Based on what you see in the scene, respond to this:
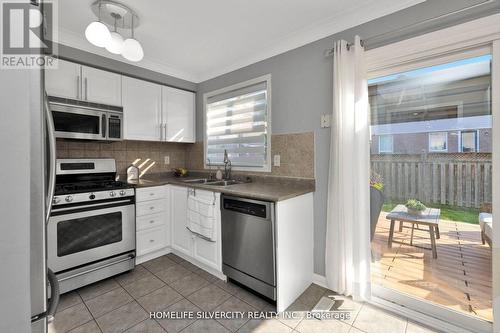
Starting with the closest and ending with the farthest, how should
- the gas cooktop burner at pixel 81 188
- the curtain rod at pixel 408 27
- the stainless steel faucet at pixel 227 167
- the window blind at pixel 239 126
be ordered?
the curtain rod at pixel 408 27, the gas cooktop burner at pixel 81 188, the window blind at pixel 239 126, the stainless steel faucet at pixel 227 167

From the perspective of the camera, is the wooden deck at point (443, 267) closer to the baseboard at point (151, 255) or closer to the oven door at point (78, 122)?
the baseboard at point (151, 255)

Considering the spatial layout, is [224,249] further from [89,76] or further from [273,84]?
[89,76]

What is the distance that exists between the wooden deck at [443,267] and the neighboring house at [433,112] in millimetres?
596

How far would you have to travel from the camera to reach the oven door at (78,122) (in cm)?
213

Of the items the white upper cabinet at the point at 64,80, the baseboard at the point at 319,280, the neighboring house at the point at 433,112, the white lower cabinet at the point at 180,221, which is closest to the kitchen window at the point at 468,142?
the neighboring house at the point at 433,112

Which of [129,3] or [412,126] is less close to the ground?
[129,3]

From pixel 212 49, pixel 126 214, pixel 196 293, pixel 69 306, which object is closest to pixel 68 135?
pixel 126 214

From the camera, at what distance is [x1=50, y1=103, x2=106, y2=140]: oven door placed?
84.0 inches

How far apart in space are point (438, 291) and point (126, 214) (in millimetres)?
2869

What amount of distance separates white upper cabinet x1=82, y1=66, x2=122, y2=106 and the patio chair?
11.5 feet

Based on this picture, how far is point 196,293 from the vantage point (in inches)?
79.8

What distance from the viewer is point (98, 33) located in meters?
1.60

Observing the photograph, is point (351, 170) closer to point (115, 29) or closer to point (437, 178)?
point (437, 178)

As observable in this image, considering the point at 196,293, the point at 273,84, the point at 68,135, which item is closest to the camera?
the point at 196,293
